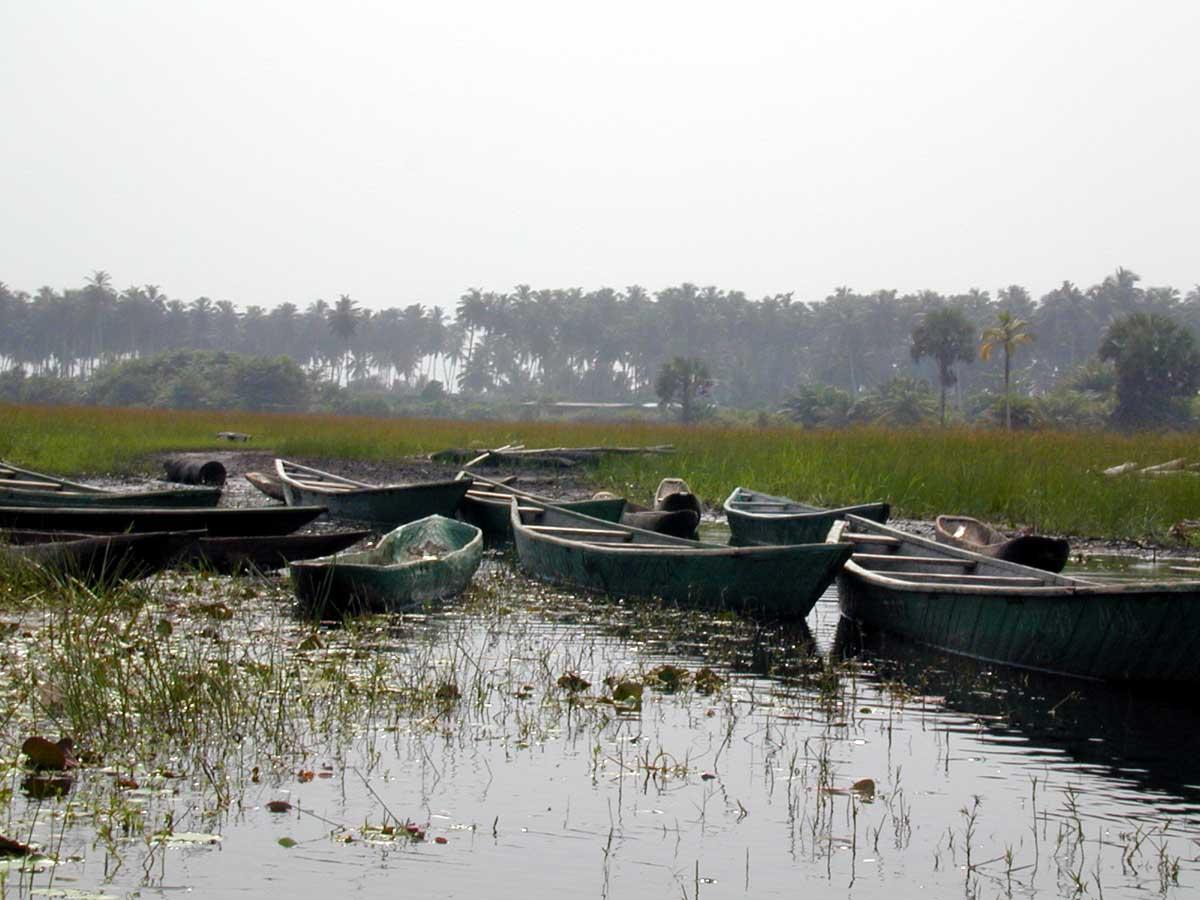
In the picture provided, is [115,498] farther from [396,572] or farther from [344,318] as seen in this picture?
[344,318]

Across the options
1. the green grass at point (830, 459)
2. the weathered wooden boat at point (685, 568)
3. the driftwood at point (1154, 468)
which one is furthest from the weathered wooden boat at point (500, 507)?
the driftwood at point (1154, 468)

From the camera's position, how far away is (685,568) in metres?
10.2

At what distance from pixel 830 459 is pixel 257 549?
1188 cm

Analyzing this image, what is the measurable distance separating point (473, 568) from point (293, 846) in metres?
6.55

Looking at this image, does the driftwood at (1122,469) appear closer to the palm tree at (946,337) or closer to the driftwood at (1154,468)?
the driftwood at (1154,468)

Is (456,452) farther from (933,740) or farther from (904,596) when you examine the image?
(933,740)

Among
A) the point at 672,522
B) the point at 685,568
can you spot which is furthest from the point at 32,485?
the point at 685,568

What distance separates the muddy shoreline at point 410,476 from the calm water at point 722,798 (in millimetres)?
8631

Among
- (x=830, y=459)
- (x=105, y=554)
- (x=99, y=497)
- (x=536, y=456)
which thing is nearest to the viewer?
(x=105, y=554)

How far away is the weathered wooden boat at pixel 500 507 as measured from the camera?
14.8m

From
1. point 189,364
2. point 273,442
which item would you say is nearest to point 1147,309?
point 189,364

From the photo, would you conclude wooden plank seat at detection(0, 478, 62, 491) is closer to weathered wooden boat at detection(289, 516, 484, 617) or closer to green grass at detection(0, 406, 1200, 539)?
weathered wooden boat at detection(289, 516, 484, 617)

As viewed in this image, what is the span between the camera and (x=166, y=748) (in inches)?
236

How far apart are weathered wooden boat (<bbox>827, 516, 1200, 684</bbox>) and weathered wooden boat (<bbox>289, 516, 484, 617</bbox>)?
119 inches
